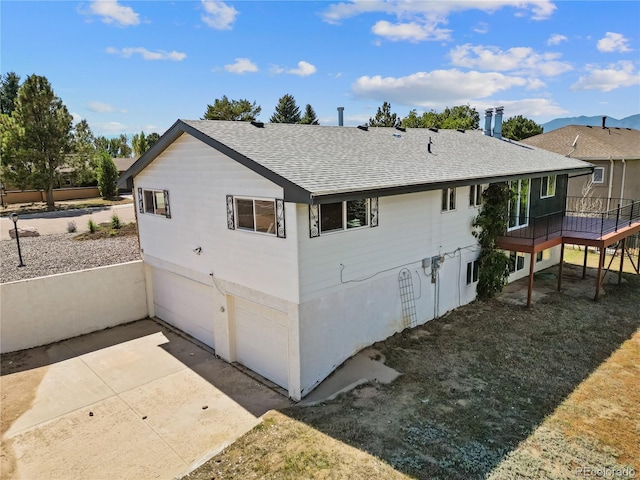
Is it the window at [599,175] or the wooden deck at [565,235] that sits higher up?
the window at [599,175]

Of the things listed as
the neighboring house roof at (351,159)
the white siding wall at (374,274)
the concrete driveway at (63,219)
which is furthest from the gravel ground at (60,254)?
the white siding wall at (374,274)

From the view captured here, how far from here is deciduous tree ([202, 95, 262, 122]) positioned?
1897 inches

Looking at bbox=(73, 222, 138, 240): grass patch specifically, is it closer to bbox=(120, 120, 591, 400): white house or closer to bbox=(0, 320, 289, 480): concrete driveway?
bbox=(120, 120, 591, 400): white house

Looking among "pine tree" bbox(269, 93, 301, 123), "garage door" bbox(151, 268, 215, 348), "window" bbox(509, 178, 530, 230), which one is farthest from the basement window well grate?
"pine tree" bbox(269, 93, 301, 123)

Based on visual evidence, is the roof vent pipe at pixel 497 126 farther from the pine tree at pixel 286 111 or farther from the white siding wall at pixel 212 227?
the pine tree at pixel 286 111

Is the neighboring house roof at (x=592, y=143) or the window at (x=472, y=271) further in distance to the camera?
the neighboring house roof at (x=592, y=143)

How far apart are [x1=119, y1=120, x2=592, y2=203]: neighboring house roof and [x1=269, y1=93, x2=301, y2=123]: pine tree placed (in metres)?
51.7

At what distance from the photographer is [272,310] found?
9.73 metres

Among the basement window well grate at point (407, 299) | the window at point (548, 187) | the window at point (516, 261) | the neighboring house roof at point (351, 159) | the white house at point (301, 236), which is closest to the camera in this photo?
the neighboring house roof at point (351, 159)

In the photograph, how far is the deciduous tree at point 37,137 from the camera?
31719 mm

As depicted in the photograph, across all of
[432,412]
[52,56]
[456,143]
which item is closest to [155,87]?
[52,56]

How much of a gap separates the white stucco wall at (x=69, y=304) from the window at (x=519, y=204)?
46.3ft

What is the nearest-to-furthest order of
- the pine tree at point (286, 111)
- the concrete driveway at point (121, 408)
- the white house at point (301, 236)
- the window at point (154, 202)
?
the concrete driveway at point (121, 408) < the white house at point (301, 236) < the window at point (154, 202) < the pine tree at point (286, 111)

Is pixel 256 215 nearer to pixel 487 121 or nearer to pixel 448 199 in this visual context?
pixel 448 199
